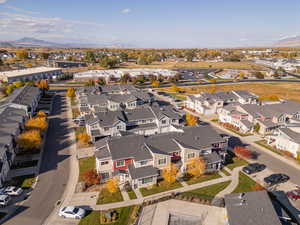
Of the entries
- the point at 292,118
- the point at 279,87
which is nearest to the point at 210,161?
the point at 292,118

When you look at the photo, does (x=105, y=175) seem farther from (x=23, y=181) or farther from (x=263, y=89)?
(x=263, y=89)

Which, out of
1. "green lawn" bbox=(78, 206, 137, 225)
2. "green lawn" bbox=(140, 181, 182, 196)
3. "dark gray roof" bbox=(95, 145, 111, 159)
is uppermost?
"dark gray roof" bbox=(95, 145, 111, 159)

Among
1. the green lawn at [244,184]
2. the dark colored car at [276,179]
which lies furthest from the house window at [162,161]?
the dark colored car at [276,179]

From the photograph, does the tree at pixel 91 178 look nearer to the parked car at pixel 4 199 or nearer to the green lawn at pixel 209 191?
the parked car at pixel 4 199

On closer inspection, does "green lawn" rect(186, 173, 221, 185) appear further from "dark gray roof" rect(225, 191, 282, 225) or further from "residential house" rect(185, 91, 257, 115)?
"residential house" rect(185, 91, 257, 115)

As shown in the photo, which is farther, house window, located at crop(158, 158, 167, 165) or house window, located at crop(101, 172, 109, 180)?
house window, located at crop(101, 172, 109, 180)

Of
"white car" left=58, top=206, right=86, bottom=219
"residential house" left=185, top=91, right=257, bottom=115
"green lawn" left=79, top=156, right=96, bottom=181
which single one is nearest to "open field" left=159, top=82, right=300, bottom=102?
"residential house" left=185, top=91, right=257, bottom=115
